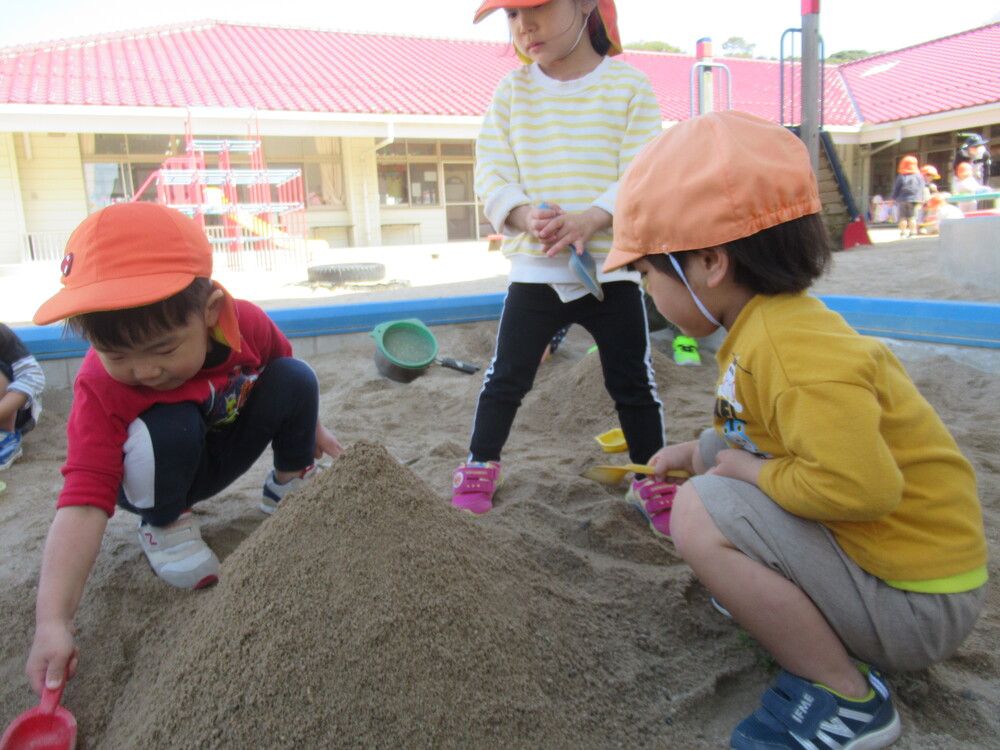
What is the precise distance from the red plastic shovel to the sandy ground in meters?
0.04

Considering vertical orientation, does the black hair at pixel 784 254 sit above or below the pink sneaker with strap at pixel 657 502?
above

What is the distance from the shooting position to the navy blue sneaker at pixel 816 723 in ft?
3.48

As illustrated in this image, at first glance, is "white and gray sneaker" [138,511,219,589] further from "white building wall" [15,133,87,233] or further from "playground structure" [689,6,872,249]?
"white building wall" [15,133,87,233]

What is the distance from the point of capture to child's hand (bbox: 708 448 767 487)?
120 cm

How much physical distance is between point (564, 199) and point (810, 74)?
5.16 metres

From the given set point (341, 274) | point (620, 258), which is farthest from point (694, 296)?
point (341, 274)

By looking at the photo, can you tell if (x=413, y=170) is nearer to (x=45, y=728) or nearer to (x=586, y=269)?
(x=586, y=269)

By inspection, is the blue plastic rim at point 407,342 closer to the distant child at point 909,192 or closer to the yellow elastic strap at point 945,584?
the yellow elastic strap at point 945,584

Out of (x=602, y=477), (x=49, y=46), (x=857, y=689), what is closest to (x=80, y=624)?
(x=602, y=477)

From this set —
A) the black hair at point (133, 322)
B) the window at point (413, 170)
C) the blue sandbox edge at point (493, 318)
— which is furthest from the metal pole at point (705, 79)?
the window at point (413, 170)

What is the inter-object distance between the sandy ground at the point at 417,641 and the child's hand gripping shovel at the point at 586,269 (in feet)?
1.81

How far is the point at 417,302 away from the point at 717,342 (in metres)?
1.60

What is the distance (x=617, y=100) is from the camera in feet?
6.75

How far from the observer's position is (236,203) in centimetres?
977
